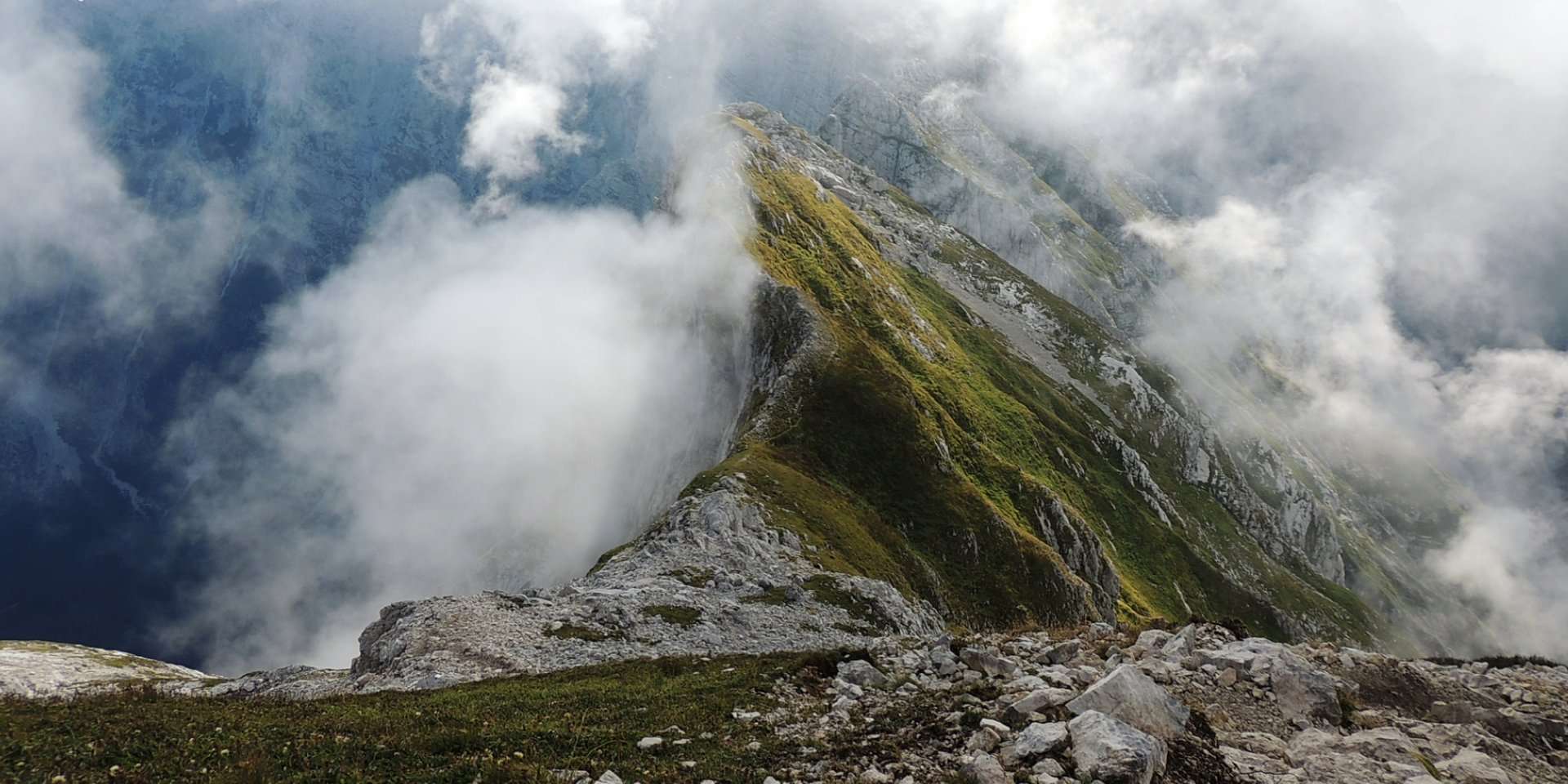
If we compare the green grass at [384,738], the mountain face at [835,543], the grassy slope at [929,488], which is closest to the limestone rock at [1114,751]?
the green grass at [384,738]

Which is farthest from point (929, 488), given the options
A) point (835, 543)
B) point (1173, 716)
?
point (1173, 716)

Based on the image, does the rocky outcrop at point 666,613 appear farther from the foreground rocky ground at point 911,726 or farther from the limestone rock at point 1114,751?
the limestone rock at point 1114,751

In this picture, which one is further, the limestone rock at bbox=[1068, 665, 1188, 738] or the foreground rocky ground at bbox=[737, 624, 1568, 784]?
the limestone rock at bbox=[1068, 665, 1188, 738]

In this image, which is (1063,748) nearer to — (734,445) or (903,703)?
(903,703)

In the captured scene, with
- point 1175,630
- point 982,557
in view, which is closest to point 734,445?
point 982,557

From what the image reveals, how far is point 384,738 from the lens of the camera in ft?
55.7

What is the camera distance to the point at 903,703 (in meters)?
20.6

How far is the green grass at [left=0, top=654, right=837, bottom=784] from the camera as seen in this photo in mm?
14555

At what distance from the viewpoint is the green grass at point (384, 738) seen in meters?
14.6

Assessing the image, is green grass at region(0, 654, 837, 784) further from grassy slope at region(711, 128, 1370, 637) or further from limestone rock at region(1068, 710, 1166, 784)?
grassy slope at region(711, 128, 1370, 637)

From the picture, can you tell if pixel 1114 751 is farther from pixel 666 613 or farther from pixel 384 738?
pixel 666 613

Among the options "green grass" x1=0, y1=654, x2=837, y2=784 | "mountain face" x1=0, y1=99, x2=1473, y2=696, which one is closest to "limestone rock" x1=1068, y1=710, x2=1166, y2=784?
"green grass" x1=0, y1=654, x2=837, y2=784

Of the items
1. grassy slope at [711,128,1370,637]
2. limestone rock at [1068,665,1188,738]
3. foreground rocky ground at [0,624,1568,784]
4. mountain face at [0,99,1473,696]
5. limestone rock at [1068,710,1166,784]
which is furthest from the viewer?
grassy slope at [711,128,1370,637]

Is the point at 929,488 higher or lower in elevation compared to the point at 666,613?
higher
